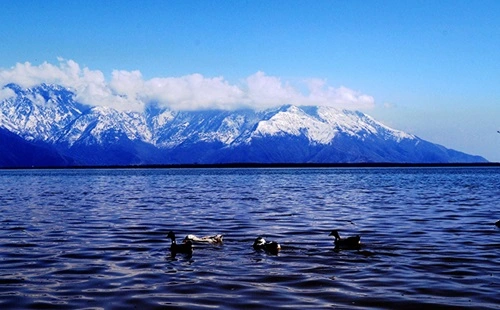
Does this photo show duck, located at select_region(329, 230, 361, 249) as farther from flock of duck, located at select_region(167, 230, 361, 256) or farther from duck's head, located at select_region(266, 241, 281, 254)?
duck's head, located at select_region(266, 241, 281, 254)

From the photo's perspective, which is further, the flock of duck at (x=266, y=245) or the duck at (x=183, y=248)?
the duck at (x=183, y=248)

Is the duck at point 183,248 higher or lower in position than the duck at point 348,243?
lower

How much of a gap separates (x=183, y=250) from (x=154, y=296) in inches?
299

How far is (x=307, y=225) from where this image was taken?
31578 millimetres

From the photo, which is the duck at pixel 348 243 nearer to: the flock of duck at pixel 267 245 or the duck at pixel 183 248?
the flock of duck at pixel 267 245

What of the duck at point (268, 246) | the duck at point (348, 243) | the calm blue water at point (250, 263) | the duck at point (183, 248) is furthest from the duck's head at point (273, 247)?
the duck at point (183, 248)

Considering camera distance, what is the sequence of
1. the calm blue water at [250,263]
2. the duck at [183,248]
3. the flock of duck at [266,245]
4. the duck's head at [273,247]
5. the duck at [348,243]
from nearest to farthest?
the calm blue water at [250,263] → the duck's head at [273,247] → the flock of duck at [266,245] → the duck at [183,248] → the duck at [348,243]

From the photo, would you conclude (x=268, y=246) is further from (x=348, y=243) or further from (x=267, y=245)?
(x=348, y=243)

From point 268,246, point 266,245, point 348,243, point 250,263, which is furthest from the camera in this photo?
point 348,243

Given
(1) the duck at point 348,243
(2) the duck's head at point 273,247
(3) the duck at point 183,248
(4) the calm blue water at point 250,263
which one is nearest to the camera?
(4) the calm blue water at point 250,263

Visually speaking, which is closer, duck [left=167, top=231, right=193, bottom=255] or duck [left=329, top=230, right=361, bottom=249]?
duck [left=167, top=231, right=193, bottom=255]

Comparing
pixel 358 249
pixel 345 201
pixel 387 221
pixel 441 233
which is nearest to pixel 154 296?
pixel 358 249

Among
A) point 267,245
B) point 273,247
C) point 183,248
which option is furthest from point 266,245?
point 183,248

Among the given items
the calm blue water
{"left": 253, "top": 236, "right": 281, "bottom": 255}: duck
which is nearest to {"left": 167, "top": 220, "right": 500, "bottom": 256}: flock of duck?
{"left": 253, "top": 236, "right": 281, "bottom": 255}: duck
